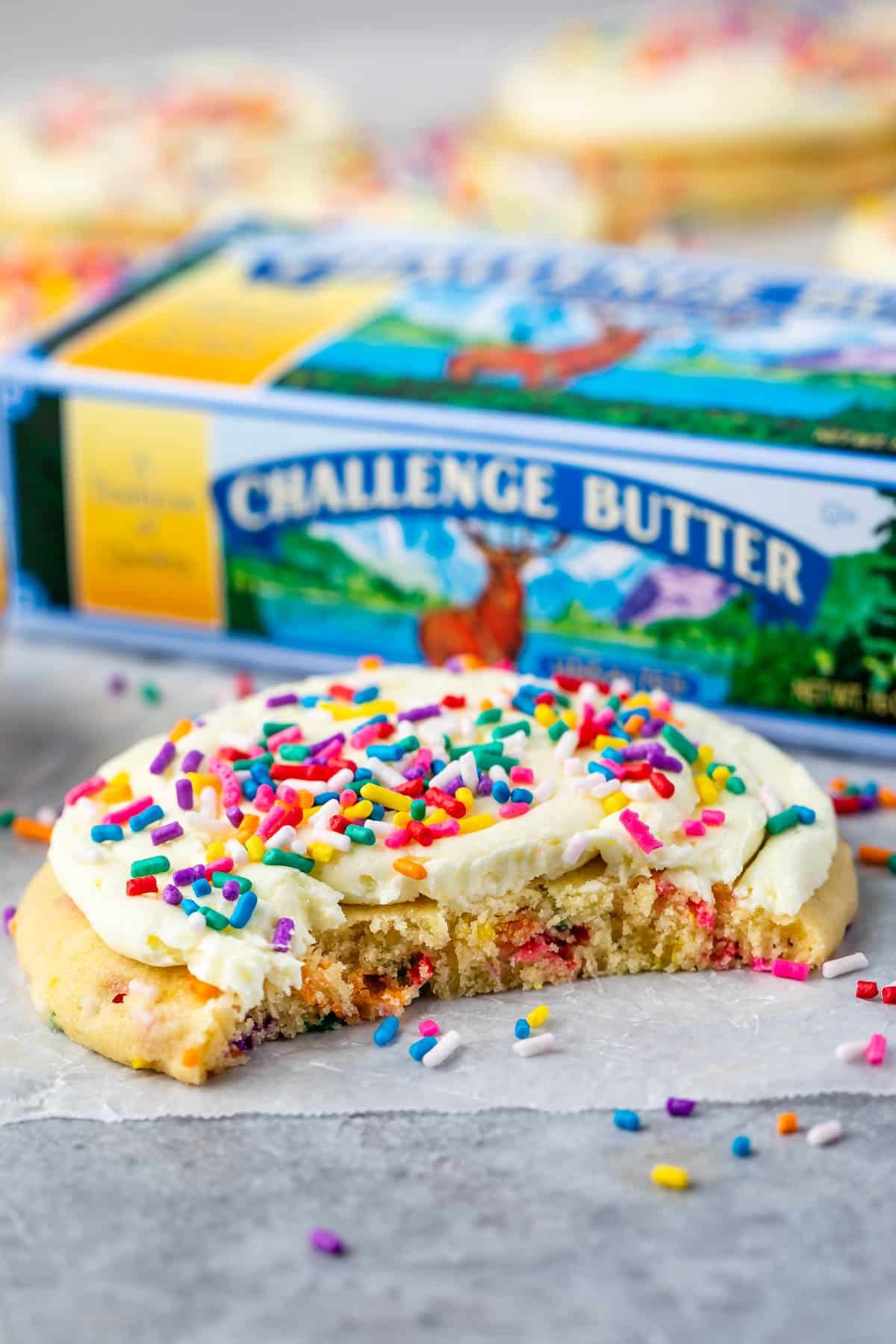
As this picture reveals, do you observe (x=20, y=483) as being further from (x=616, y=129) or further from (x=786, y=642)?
(x=616, y=129)

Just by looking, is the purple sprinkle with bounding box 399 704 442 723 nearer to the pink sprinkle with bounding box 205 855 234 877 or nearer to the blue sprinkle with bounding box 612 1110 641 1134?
the pink sprinkle with bounding box 205 855 234 877

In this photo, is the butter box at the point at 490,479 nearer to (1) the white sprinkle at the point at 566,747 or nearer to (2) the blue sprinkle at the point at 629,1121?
(1) the white sprinkle at the point at 566,747

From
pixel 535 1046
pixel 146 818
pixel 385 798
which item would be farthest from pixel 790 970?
pixel 146 818

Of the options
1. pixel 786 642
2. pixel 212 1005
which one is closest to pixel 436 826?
pixel 212 1005

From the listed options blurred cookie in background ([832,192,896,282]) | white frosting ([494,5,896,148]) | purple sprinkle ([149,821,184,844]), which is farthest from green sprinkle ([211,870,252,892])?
white frosting ([494,5,896,148])

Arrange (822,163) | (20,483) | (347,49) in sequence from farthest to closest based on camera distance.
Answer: (347,49) < (822,163) < (20,483)

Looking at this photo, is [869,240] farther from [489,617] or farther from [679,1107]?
[679,1107]
